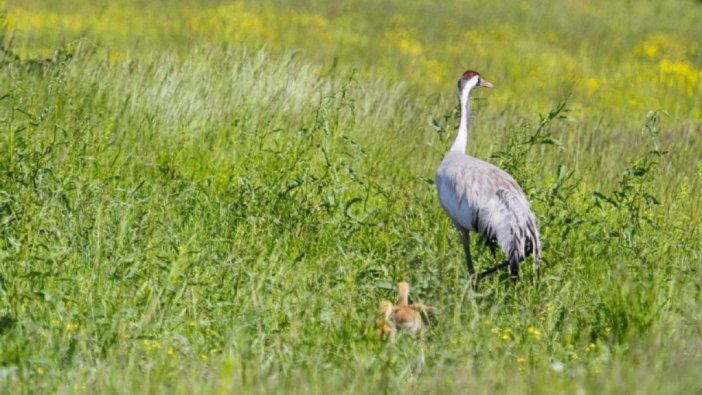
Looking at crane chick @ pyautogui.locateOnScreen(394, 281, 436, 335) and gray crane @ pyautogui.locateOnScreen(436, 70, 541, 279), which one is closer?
crane chick @ pyautogui.locateOnScreen(394, 281, 436, 335)

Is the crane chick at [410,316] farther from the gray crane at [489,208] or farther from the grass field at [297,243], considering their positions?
the gray crane at [489,208]

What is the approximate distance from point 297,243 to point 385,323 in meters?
1.65

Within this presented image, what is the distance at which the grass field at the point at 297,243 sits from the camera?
503 centimetres

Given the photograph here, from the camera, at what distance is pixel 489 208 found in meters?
7.07

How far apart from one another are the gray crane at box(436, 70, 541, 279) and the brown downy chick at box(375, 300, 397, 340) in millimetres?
931

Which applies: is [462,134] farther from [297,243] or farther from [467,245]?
[297,243]

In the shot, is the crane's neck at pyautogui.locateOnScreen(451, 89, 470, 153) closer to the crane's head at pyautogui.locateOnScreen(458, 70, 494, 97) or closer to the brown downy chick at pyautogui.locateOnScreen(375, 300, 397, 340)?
the crane's head at pyautogui.locateOnScreen(458, 70, 494, 97)

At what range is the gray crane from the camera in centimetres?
684

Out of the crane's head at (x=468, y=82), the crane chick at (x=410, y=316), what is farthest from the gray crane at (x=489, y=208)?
the crane chick at (x=410, y=316)

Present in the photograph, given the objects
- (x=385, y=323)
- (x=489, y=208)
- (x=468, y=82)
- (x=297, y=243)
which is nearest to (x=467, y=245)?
(x=489, y=208)

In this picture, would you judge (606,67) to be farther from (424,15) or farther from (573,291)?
(573,291)

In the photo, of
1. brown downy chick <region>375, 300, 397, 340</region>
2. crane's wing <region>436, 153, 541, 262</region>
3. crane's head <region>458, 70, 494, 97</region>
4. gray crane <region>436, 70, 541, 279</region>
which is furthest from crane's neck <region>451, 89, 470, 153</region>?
brown downy chick <region>375, 300, 397, 340</region>

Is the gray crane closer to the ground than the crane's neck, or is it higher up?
closer to the ground

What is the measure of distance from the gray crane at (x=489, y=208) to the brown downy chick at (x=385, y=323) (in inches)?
36.7
